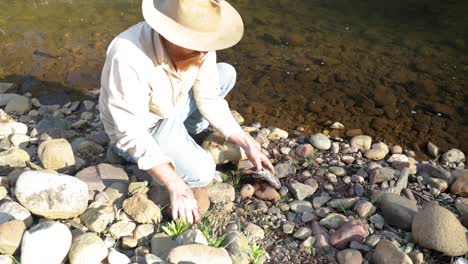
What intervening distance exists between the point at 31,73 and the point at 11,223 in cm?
252

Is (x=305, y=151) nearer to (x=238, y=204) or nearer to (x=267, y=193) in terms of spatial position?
(x=267, y=193)

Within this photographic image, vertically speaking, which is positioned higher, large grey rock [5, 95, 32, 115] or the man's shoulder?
the man's shoulder

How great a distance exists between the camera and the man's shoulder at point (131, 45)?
7.12ft

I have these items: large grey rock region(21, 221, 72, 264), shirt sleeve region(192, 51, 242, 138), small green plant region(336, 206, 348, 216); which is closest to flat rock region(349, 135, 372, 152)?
small green plant region(336, 206, 348, 216)

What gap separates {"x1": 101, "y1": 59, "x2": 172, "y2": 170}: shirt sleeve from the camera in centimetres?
217

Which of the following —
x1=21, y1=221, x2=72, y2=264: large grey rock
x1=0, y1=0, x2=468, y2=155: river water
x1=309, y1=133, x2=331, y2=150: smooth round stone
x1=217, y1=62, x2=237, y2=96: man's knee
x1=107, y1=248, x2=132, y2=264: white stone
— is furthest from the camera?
x1=0, y1=0, x2=468, y2=155: river water

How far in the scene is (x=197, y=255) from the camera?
2.09 meters

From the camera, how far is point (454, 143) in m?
3.69

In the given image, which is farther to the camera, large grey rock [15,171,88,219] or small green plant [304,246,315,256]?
small green plant [304,246,315,256]

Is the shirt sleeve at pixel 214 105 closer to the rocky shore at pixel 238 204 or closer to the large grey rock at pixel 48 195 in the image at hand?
the rocky shore at pixel 238 204

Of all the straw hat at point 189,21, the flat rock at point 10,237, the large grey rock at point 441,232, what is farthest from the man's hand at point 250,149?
the flat rock at point 10,237

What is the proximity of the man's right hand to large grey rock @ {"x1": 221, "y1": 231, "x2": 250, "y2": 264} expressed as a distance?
18 centimetres

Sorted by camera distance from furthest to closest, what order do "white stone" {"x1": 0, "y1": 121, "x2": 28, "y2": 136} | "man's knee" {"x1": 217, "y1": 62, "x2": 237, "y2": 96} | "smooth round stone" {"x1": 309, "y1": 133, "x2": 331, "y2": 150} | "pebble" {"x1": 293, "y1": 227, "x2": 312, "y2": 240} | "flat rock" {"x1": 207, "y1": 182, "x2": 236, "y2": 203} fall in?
"smooth round stone" {"x1": 309, "y1": 133, "x2": 331, "y2": 150} → "white stone" {"x1": 0, "y1": 121, "x2": 28, "y2": 136} → "man's knee" {"x1": 217, "y1": 62, "x2": 237, "y2": 96} → "flat rock" {"x1": 207, "y1": 182, "x2": 236, "y2": 203} → "pebble" {"x1": 293, "y1": 227, "x2": 312, "y2": 240}

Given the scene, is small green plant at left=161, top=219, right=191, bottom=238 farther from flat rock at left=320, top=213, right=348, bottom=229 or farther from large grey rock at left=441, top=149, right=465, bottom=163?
large grey rock at left=441, top=149, right=465, bottom=163
